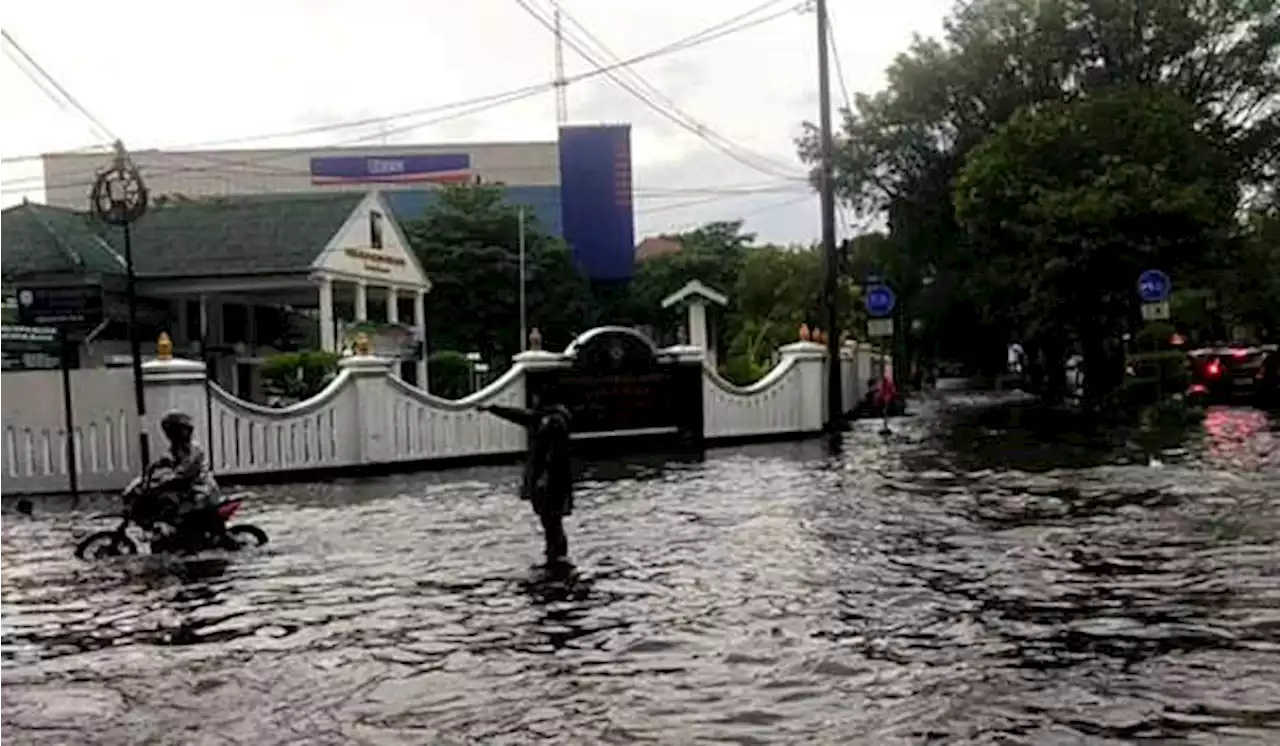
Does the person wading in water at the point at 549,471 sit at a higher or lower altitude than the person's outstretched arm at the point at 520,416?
lower

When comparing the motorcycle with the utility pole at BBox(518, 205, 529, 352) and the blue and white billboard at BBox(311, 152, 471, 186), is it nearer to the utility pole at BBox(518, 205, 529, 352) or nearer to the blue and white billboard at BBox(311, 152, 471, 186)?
the utility pole at BBox(518, 205, 529, 352)

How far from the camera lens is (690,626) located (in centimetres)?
870

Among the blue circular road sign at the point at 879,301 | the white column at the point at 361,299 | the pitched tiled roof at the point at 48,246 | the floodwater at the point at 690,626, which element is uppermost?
the pitched tiled roof at the point at 48,246

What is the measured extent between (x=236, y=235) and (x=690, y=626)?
3436cm

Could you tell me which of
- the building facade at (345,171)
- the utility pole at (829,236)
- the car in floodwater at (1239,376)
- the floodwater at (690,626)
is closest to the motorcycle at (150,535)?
the floodwater at (690,626)

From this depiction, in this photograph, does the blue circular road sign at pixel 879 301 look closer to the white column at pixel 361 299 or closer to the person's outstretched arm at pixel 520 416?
the person's outstretched arm at pixel 520 416

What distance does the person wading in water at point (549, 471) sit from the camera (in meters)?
11.5

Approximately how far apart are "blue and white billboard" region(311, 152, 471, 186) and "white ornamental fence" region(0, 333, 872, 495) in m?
66.6

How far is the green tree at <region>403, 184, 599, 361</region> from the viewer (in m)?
55.9

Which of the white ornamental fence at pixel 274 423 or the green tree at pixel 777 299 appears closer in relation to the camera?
the white ornamental fence at pixel 274 423

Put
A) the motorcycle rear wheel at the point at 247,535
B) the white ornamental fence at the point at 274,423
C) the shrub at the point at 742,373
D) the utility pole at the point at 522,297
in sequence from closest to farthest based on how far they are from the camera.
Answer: the motorcycle rear wheel at the point at 247,535
the white ornamental fence at the point at 274,423
the shrub at the point at 742,373
the utility pole at the point at 522,297

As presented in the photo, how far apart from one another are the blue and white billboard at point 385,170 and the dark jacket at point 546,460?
7924 centimetres

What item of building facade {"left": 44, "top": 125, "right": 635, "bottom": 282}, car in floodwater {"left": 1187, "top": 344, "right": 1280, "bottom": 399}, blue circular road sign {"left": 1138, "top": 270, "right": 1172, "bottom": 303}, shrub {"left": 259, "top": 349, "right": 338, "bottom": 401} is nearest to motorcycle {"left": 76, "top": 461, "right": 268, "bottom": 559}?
Result: shrub {"left": 259, "top": 349, "right": 338, "bottom": 401}

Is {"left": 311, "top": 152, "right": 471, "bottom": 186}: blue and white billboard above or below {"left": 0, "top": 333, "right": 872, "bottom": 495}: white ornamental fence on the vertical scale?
above
